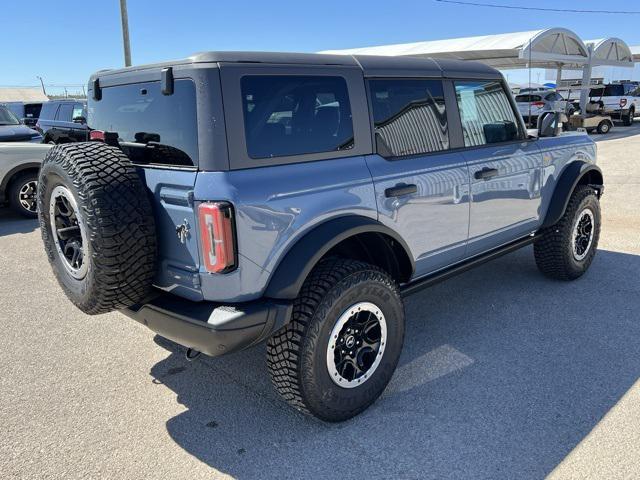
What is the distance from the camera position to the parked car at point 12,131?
363 inches

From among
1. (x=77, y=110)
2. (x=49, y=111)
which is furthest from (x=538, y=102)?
(x=49, y=111)

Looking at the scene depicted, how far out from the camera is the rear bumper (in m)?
2.31

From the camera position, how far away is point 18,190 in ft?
25.7

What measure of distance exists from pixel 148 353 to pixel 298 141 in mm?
1959

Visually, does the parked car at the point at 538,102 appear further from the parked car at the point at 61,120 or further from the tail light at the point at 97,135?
the tail light at the point at 97,135

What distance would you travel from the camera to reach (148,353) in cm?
362

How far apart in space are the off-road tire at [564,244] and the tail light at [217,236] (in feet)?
10.4

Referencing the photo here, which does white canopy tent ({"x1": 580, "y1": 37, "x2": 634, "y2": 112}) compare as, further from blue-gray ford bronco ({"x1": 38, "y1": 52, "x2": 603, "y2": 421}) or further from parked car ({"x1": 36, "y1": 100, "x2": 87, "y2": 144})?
blue-gray ford bronco ({"x1": 38, "y1": 52, "x2": 603, "y2": 421})

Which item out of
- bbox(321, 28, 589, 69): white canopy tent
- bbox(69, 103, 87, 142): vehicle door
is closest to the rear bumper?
bbox(69, 103, 87, 142): vehicle door

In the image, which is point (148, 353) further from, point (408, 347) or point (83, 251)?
point (408, 347)

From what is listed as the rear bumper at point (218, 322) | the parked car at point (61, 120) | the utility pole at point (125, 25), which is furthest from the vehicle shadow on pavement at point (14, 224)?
the utility pole at point (125, 25)

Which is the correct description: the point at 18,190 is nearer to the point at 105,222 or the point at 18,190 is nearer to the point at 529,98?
the point at 105,222

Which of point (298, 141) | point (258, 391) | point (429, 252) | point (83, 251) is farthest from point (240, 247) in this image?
point (429, 252)

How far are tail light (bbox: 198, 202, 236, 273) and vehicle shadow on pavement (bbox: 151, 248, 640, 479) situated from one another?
0.99 metres
